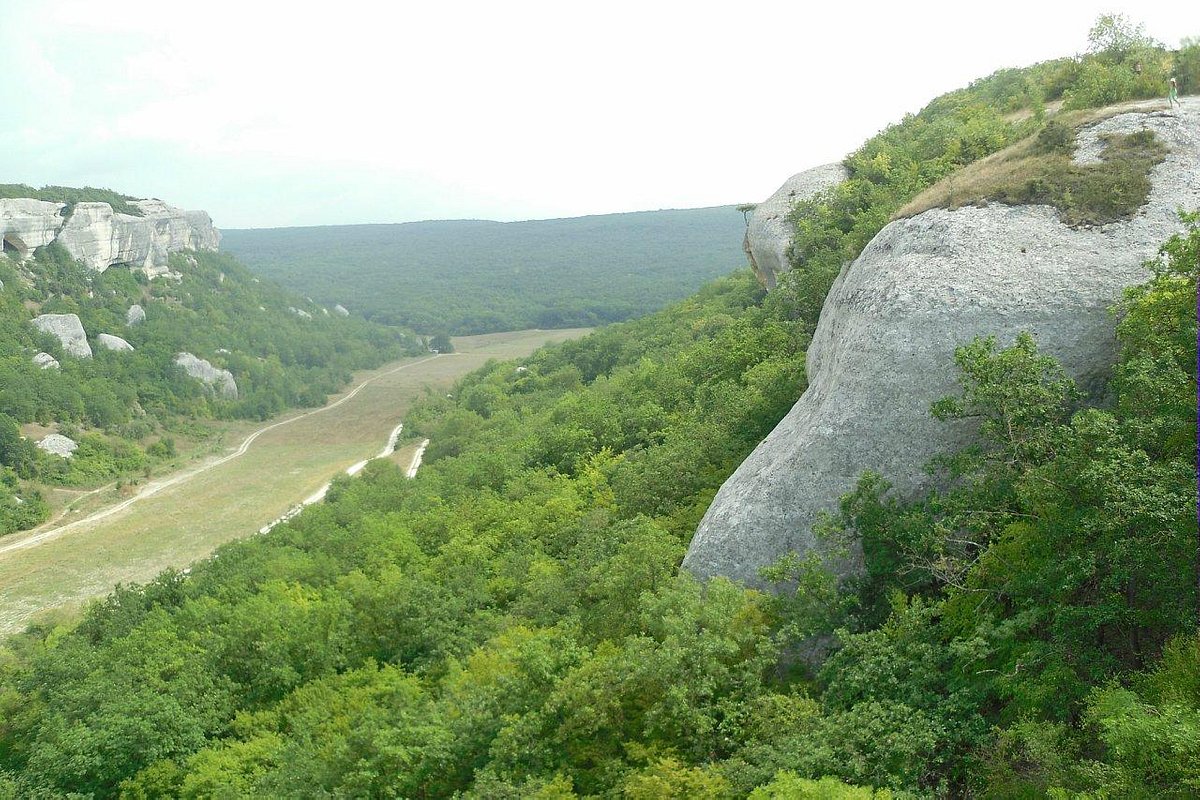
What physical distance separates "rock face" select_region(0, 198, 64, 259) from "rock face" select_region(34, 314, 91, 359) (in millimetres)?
11003

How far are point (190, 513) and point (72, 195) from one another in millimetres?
64812

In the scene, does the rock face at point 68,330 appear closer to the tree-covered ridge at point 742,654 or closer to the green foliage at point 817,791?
the tree-covered ridge at point 742,654

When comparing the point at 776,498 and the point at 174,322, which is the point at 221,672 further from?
the point at 174,322

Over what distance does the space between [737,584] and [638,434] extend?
539 inches

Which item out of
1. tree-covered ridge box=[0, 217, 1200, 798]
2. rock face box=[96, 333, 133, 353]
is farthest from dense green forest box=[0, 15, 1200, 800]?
rock face box=[96, 333, 133, 353]

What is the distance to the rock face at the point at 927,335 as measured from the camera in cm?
1360

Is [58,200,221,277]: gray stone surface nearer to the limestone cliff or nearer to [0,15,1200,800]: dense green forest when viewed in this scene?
the limestone cliff

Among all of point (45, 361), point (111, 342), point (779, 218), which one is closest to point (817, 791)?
point (779, 218)

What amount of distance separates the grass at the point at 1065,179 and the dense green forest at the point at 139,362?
196 ft

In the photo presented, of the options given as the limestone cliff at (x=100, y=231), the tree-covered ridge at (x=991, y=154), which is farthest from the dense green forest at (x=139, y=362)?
the tree-covered ridge at (x=991, y=154)

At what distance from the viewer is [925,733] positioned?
385 inches

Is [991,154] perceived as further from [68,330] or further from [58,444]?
[68,330]

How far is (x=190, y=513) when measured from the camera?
55750 millimetres

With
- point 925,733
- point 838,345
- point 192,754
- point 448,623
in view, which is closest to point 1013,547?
point 925,733
